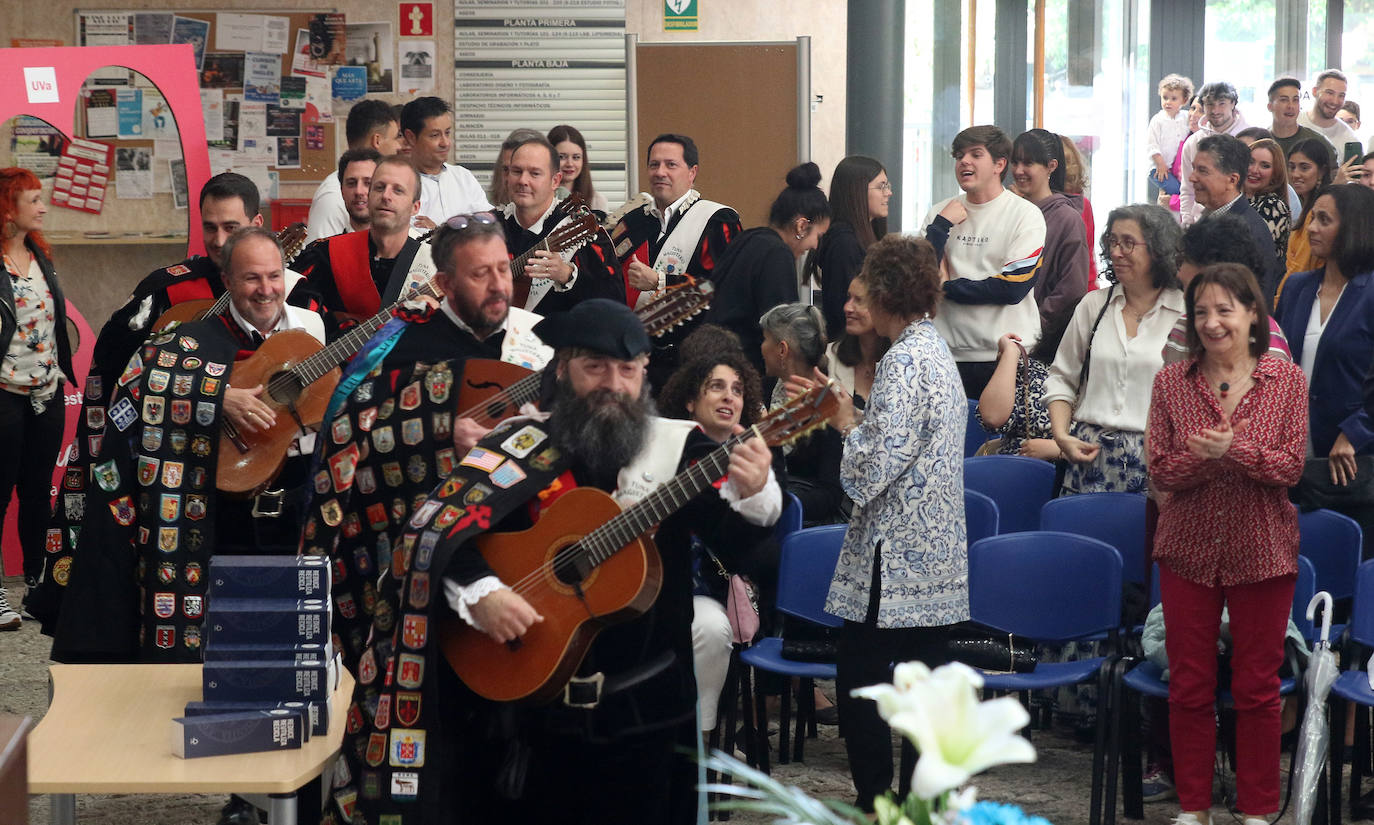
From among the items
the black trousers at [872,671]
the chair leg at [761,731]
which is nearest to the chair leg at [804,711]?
the chair leg at [761,731]

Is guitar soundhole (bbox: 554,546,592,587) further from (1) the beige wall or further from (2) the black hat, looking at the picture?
(1) the beige wall

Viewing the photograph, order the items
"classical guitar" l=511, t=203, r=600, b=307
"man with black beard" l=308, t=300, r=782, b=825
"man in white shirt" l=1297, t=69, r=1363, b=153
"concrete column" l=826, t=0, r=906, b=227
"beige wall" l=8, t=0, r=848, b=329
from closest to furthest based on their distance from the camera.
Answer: "man with black beard" l=308, t=300, r=782, b=825
"classical guitar" l=511, t=203, r=600, b=307
"concrete column" l=826, t=0, r=906, b=227
"man in white shirt" l=1297, t=69, r=1363, b=153
"beige wall" l=8, t=0, r=848, b=329

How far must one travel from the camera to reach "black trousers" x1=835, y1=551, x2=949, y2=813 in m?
3.92

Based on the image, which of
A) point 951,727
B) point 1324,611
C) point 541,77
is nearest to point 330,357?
point 1324,611

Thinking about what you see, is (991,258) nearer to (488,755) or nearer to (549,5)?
(488,755)

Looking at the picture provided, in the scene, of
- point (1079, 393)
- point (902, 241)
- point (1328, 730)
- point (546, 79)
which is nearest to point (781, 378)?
point (1079, 393)

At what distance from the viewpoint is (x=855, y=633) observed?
13.0 feet

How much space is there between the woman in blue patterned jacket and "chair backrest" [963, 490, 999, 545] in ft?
2.79

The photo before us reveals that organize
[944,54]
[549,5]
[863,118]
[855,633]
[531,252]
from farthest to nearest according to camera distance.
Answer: [944,54] → [549,5] → [863,118] → [531,252] → [855,633]

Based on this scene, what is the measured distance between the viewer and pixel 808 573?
4.64 meters

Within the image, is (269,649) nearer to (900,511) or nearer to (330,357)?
(330,357)

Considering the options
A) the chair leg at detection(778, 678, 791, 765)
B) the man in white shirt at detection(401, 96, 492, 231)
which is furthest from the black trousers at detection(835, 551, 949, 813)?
the man in white shirt at detection(401, 96, 492, 231)

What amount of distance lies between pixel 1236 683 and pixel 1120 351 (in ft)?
4.34

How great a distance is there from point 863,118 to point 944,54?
2.84 metres
